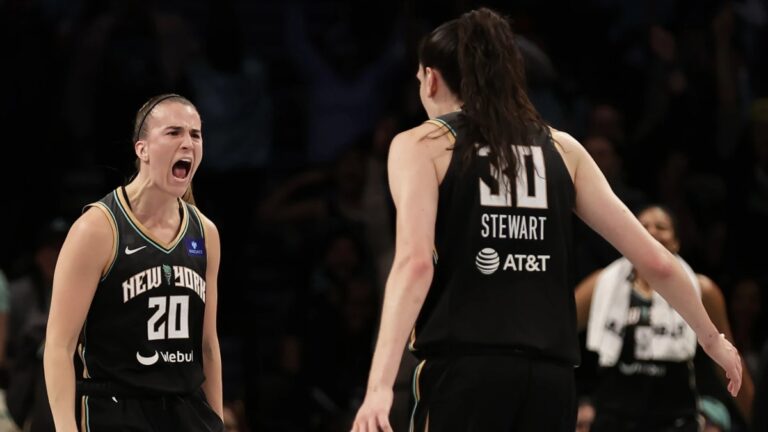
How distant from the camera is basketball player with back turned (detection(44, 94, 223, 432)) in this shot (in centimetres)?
488

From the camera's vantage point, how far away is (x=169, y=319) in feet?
16.6

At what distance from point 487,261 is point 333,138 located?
22.3 ft

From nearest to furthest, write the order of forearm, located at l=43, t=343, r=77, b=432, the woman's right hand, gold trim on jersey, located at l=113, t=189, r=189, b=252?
1. the woman's right hand
2. forearm, located at l=43, t=343, r=77, b=432
3. gold trim on jersey, located at l=113, t=189, r=189, b=252

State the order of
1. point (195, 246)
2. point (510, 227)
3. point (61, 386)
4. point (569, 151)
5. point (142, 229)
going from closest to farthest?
point (510, 227) < point (569, 151) < point (61, 386) < point (142, 229) < point (195, 246)

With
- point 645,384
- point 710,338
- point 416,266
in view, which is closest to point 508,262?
point 416,266

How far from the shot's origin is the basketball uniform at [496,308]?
432 centimetres

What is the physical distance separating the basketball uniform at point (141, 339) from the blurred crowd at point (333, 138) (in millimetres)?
4633

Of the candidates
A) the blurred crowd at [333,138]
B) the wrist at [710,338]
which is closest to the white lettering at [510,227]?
the wrist at [710,338]

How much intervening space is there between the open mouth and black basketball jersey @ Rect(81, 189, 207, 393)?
0.66ft

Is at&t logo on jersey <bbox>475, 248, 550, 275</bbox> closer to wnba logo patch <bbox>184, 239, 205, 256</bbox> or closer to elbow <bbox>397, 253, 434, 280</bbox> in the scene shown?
elbow <bbox>397, 253, 434, 280</bbox>

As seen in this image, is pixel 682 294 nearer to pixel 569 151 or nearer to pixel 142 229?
pixel 569 151

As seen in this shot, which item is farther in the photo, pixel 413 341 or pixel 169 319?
pixel 169 319

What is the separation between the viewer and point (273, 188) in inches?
465

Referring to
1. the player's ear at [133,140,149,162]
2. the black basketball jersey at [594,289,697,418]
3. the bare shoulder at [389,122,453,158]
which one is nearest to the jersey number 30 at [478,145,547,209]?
the bare shoulder at [389,122,453,158]
